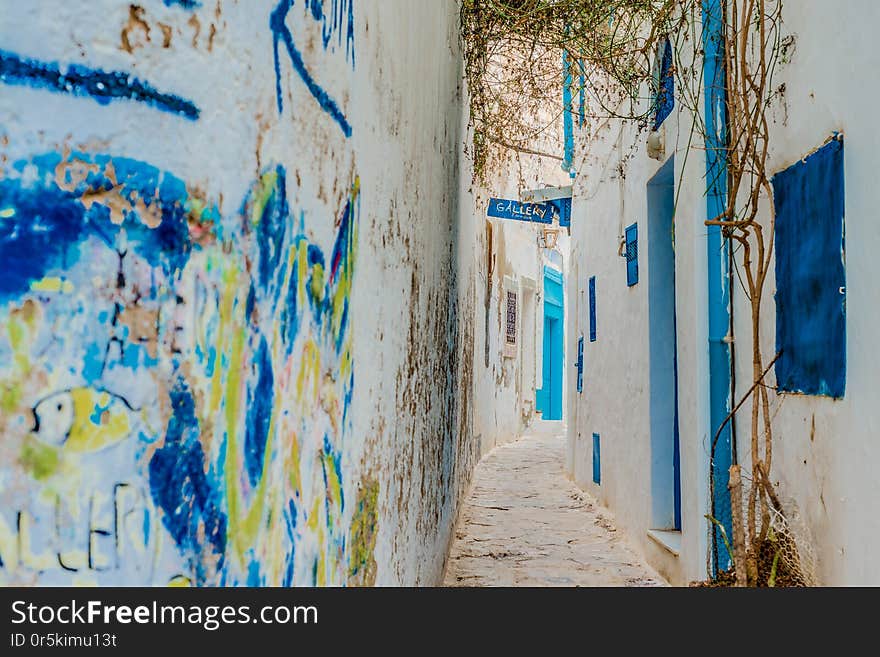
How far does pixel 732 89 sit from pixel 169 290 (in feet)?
10.5

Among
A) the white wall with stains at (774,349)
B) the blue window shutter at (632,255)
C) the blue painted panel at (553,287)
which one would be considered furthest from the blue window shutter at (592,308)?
the blue painted panel at (553,287)

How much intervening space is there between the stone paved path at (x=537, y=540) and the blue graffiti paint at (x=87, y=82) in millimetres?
4409

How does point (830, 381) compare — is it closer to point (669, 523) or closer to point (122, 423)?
point (122, 423)

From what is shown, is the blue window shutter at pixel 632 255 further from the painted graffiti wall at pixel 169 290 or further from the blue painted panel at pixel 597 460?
the painted graffiti wall at pixel 169 290

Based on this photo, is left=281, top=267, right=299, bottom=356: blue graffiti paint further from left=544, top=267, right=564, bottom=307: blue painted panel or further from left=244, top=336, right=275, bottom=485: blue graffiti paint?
left=544, top=267, right=564, bottom=307: blue painted panel

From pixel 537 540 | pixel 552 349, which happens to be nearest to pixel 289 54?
pixel 537 540

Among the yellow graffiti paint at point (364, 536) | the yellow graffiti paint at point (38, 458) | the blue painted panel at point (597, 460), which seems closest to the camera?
the yellow graffiti paint at point (38, 458)

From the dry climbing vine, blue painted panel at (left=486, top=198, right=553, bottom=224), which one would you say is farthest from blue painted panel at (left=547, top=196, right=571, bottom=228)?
the dry climbing vine

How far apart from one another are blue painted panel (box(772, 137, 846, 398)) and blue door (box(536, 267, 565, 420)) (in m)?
18.1

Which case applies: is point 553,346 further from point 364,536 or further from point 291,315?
point 291,315

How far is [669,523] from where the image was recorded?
5664mm

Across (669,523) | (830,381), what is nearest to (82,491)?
(830,381)

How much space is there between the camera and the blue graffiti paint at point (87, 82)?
0.94 meters

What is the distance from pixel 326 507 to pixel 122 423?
2.34 feet
